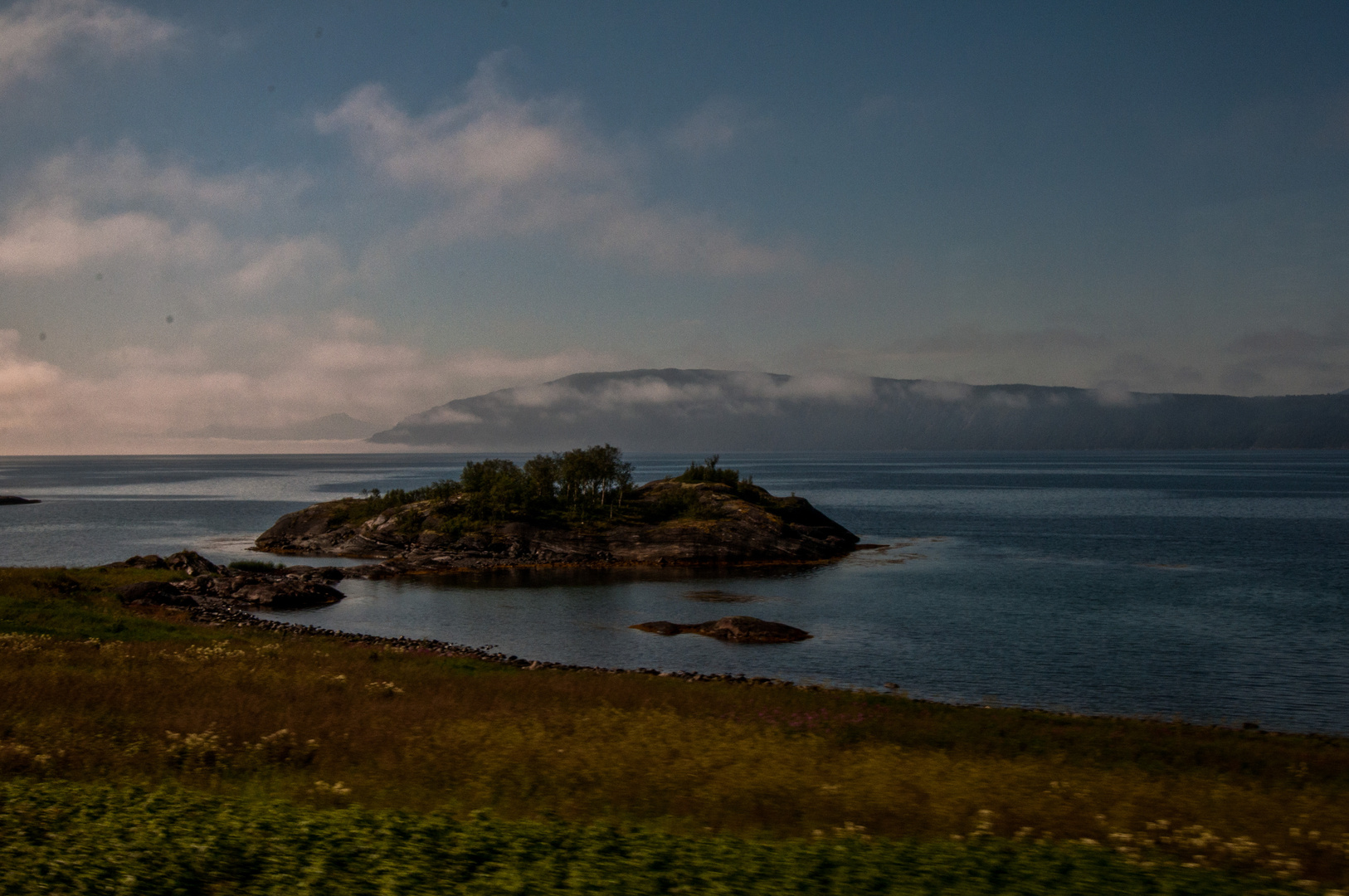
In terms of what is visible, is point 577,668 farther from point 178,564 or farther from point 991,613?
point 178,564

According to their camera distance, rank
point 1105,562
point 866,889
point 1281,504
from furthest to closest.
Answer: point 1281,504 → point 1105,562 → point 866,889

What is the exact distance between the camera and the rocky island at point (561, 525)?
97.8 m

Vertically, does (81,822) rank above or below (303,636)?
above

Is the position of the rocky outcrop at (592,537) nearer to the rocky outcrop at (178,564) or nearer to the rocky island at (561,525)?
the rocky island at (561,525)

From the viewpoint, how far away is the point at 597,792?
55.2 feet

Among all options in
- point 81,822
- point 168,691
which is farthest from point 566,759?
point 168,691

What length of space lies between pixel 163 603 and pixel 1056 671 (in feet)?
188

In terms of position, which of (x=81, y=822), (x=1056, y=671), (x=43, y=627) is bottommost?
(x=1056, y=671)

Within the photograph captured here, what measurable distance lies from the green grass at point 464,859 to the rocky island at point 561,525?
7905 centimetres

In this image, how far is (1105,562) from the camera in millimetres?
91312

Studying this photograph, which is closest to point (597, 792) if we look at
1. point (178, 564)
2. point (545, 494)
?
point (178, 564)

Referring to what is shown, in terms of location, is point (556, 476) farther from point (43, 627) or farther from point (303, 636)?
point (43, 627)

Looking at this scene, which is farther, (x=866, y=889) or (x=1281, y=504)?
(x=1281, y=504)

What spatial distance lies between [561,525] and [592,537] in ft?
16.9
